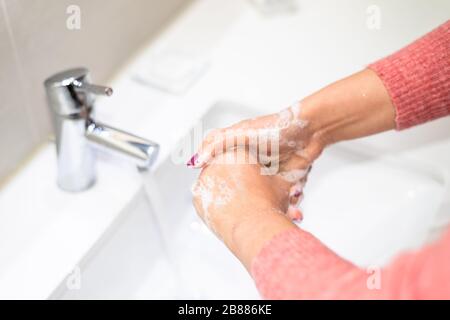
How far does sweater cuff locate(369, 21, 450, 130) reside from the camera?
0.55m

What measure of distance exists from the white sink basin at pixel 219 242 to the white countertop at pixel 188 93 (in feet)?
0.11

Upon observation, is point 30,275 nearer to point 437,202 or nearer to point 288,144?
point 288,144

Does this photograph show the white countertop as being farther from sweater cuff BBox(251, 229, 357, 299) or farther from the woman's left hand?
sweater cuff BBox(251, 229, 357, 299)

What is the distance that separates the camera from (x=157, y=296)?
70cm

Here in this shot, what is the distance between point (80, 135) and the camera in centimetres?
59

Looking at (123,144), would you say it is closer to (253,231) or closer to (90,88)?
(90,88)

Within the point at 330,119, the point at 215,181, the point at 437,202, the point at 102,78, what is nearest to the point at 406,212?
the point at 437,202

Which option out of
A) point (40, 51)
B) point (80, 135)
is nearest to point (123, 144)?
point (80, 135)

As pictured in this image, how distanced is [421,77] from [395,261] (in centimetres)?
26

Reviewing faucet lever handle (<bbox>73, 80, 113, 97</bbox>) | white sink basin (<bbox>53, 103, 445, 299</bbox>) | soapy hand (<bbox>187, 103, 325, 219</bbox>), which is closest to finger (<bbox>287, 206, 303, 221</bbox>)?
soapy hand (<bbox>187, 103, 325, 219</bbox>)

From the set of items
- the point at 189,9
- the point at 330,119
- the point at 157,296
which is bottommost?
the point at 157,296

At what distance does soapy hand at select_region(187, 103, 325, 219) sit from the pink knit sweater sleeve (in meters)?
0.10
